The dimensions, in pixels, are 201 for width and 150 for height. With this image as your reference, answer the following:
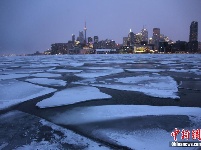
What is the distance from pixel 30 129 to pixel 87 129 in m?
0.63

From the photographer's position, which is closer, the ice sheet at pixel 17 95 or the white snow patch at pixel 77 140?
the white snow patch at pixel 77 140

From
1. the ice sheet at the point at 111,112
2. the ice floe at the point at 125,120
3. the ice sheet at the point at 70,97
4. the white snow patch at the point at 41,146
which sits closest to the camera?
the white snow patch at the point at 41,146

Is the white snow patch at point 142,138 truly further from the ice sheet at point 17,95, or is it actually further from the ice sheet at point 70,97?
the ice sheet at point 17,95

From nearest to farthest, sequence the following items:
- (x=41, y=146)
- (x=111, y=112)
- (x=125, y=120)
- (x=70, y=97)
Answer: (x=41, y=146)
(x=125, y=120)
(x=111, y=112)
(x=70, y=97)

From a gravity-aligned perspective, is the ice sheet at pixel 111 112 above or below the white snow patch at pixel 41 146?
above

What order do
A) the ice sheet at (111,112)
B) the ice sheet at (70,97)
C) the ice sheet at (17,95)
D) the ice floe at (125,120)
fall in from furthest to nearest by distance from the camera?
1. the ice sheet at (17,95)
2. the ice sheet at (70,97)
3. the ice sheet at (111,112)
4. the ice floe at (125,120)

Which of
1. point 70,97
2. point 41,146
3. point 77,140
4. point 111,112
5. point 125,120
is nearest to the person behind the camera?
point 41,146

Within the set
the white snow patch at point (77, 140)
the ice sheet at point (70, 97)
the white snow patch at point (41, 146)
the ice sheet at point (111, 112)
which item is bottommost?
the white snow patch at point (41, 146)

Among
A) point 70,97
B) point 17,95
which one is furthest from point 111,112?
point 17,95

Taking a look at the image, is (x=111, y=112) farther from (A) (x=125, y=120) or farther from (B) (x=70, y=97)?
(B) (x=70, y=97)

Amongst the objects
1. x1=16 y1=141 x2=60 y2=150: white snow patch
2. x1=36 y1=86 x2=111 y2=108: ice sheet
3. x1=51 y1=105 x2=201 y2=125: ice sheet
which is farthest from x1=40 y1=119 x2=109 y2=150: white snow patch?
x1=36 y1=86 x2=111 y2=108: ice sheet

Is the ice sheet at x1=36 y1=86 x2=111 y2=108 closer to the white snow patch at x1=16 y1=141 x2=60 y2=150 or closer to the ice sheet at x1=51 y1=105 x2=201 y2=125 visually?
the ice sheet at x1=51 y1=105 x2=201 y2=125

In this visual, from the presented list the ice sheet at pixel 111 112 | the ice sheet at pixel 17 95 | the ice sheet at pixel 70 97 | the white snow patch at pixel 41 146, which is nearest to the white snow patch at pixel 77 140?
the white snow patch at pixel 41 146

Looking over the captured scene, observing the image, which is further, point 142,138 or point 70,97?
point 70,97
